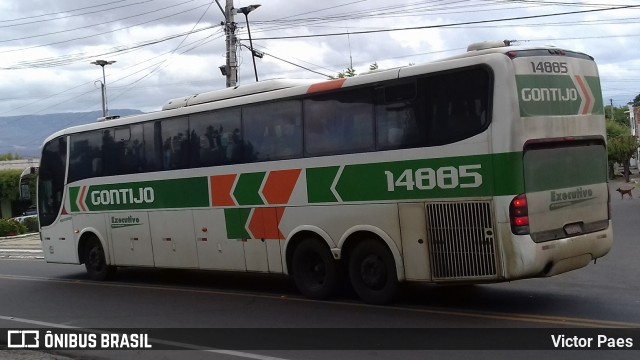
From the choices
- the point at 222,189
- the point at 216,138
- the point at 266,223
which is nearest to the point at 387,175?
the point at 266,223

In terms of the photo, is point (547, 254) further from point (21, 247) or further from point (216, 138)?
point (21, 247)

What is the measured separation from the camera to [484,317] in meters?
9.74

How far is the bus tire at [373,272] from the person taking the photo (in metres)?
10.7

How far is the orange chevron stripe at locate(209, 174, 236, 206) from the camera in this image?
1297cm

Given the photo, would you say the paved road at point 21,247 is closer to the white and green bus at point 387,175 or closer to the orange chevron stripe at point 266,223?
the white and green bus at point 387,175

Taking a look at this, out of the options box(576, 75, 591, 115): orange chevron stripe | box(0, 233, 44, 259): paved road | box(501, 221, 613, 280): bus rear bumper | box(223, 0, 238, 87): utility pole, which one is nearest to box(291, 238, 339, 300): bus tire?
box(501, 221, 613, 280): bus rear bumper

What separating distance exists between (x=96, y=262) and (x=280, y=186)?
6.17m

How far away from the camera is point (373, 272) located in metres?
11.0

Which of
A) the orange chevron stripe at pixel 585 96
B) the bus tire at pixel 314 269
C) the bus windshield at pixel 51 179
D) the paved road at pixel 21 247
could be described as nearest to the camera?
the orange chevron stripe at pixel 585 96

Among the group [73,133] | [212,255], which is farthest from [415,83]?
[73,133]

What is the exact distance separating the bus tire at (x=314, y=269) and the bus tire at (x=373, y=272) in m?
0.39

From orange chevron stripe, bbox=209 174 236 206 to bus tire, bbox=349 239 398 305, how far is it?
2.75 metres

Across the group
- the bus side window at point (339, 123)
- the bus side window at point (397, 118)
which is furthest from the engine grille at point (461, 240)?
the bus side window at point (339, 123)

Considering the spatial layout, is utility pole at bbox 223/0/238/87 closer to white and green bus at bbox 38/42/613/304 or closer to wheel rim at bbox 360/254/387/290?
white and green bus at bbox 38/42/613/304
